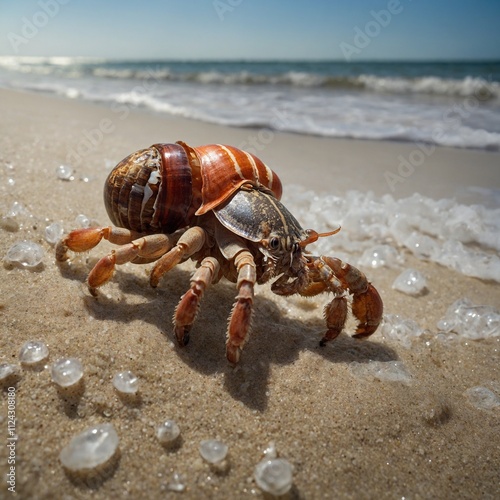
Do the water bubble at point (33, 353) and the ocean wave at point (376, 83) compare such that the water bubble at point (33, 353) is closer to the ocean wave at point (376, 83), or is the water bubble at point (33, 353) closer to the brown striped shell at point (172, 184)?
the brown striped shell at point (172, 184)

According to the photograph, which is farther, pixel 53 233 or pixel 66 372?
pixel 53 233

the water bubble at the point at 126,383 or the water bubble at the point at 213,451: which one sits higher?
the water bubble at the point at 126,383

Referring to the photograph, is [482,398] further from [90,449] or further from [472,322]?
[90,449]

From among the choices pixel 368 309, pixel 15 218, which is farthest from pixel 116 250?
pixel 368 309

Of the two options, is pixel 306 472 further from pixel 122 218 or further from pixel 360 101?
pixel 360 101

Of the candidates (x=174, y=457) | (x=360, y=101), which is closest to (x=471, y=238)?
(x=174, y=457)

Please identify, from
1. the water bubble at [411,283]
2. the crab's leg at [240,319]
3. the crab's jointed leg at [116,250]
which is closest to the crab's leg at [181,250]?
the crab's jointed leg at [116,250]
